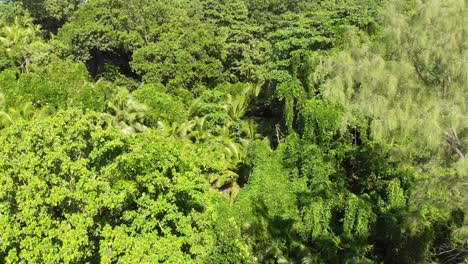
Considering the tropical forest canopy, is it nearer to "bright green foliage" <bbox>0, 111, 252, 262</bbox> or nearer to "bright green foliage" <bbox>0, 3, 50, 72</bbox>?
"bright green foliage" <bbox>0, 111, 252, 262</bbox>

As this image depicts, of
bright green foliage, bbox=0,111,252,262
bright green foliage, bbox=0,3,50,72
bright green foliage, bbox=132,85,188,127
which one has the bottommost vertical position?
bright green foliage, bbox=132,85,188,127

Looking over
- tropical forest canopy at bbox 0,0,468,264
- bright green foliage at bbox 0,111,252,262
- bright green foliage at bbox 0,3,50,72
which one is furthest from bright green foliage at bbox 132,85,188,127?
bright green foliage at bbox 0,3,50,72

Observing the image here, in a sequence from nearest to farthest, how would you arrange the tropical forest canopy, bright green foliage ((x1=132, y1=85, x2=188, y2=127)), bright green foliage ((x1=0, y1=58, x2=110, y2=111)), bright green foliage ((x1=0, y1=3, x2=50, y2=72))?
the tropical forest canopy, bright green foliage ((x1=0, y1=58, x2=110, y2=111)), bright green foliage ((x1=132, y1=85, x2=188, y2=127)), bright green foliage ((x1=0, y1=3, x2=50, y2=72))

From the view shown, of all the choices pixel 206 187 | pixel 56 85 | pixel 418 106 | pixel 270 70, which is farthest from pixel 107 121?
pixel 418 106

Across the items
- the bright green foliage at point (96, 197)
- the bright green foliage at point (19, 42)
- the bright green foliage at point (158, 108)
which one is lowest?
the bright green foliage at point (158, 108)

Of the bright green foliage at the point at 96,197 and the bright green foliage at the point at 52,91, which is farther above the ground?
the bright green foliage at the point at 96,197

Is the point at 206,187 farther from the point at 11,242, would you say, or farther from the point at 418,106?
the point at 418,106

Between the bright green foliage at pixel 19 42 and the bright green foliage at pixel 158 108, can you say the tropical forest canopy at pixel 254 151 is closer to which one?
the bright green foliage at pixel 158 108

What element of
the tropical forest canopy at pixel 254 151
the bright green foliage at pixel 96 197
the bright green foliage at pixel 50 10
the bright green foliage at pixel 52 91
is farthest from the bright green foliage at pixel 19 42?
the bright green foliage at pixel 96 197

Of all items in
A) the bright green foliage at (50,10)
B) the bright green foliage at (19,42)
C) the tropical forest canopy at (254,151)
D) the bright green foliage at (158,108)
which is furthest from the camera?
the bright green foliage at (50,10)
